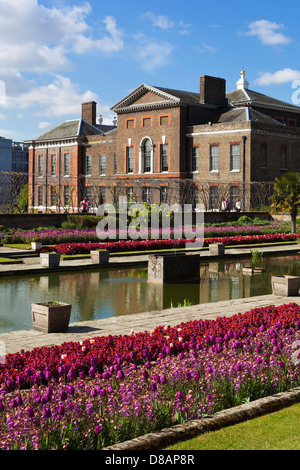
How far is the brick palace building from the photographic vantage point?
48219 millimetres

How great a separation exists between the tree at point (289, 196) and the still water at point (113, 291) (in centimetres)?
1404

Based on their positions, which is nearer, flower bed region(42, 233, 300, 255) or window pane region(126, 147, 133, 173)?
flower bed region(42, 233, 300, 255)

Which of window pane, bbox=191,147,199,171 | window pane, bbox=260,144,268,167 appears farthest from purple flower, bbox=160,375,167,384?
window pane, bbox=191,147,199,171

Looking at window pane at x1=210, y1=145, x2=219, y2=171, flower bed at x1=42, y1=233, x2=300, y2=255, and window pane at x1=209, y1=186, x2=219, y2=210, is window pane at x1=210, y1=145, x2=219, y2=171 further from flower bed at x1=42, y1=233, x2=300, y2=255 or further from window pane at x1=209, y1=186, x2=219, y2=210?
flower bed at x1=42, y1=233, x2=300, y2=255

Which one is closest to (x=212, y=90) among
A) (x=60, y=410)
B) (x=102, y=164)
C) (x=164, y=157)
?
(x=164, y=157)

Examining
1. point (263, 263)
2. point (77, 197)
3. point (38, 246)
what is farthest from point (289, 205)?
point (77, 197)

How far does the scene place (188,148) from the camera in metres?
52.4

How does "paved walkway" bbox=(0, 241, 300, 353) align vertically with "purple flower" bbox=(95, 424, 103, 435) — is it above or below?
below

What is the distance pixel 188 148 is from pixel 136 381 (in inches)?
1842

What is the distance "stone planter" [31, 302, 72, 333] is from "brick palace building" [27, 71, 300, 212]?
3372cm

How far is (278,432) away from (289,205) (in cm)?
3061

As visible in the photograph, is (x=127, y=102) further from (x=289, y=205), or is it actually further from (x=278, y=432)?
(x=278, y=432)

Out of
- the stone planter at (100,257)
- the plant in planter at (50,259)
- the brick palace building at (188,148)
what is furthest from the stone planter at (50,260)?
the brick palace building at (188,148)

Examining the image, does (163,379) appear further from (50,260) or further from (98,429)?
(50,260)
